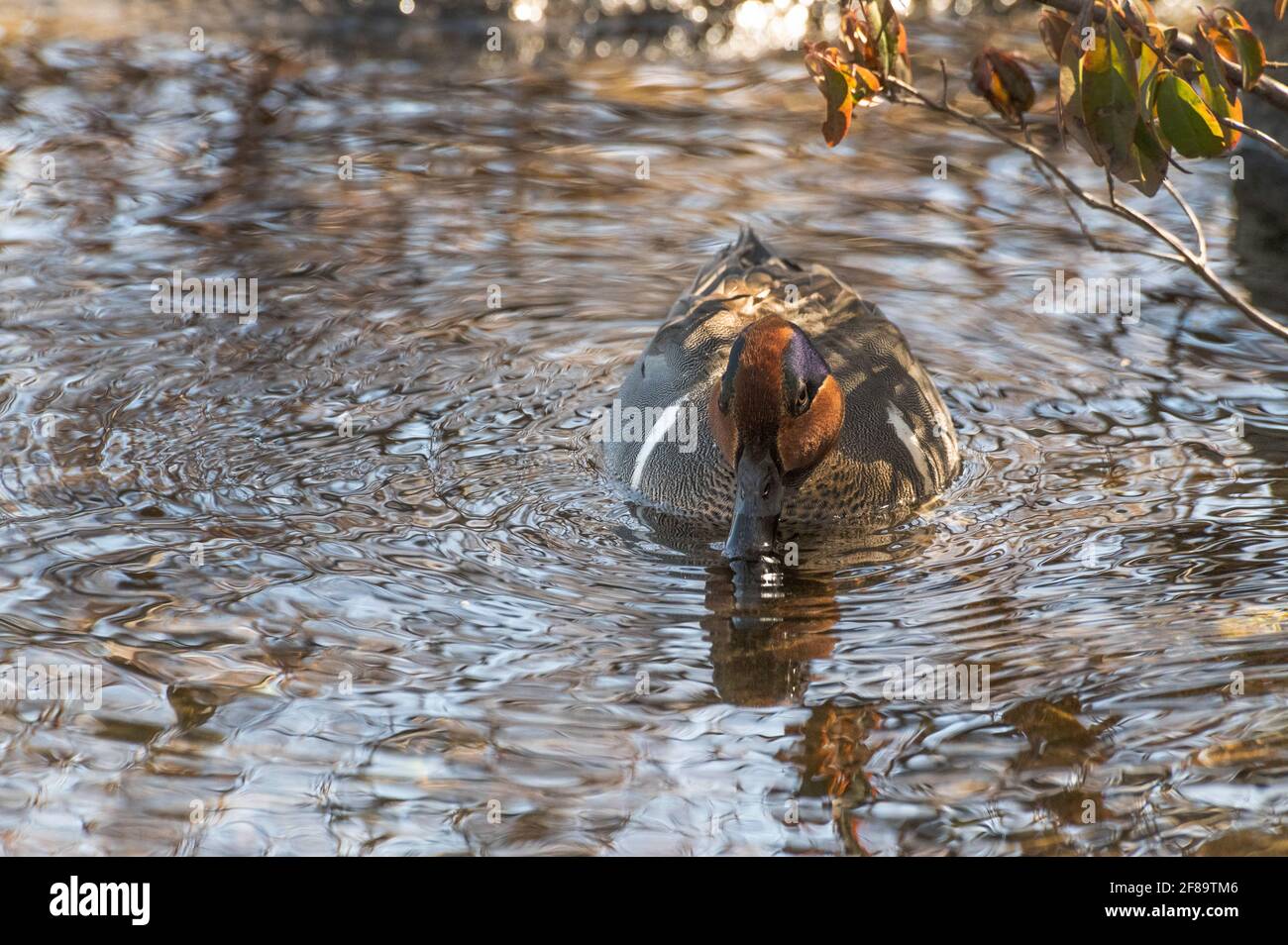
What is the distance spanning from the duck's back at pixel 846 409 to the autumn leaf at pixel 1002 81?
1.31 metres

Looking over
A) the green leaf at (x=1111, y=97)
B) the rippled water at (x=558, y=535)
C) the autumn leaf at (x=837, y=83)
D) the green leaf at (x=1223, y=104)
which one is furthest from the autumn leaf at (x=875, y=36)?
the rippled water at (x=558, y=535)

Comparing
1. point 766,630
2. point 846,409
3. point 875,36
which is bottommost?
point 766,630

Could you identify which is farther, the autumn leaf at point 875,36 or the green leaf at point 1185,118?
the autumn leaf at point 875,36

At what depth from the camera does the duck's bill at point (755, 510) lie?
18.6 feet

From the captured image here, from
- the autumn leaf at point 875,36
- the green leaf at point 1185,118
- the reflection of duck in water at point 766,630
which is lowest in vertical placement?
the reflection of duck in water at point 766,630

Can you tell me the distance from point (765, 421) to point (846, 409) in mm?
673

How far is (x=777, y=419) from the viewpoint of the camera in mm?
5719

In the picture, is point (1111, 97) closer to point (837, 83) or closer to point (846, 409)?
point (837, 83)

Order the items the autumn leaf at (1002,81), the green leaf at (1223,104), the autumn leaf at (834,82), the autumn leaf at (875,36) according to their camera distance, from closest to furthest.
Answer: the green leaf at (1223,104) → the autumn leaf at (834,82) → the autumn leaf at (875,36) → the autumn leaf at (1002,81)

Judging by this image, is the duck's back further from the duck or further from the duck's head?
the duck's head

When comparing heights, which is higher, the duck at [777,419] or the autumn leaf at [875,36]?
the autumn leaf at [875,36]

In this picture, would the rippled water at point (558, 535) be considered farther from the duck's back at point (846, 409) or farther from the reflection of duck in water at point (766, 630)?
the duck's back at point (846, 409)

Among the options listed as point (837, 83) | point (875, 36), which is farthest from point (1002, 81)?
point (837, 83)

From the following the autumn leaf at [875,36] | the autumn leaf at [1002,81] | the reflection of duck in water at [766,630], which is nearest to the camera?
the reflection of duck in water at [766,630]
